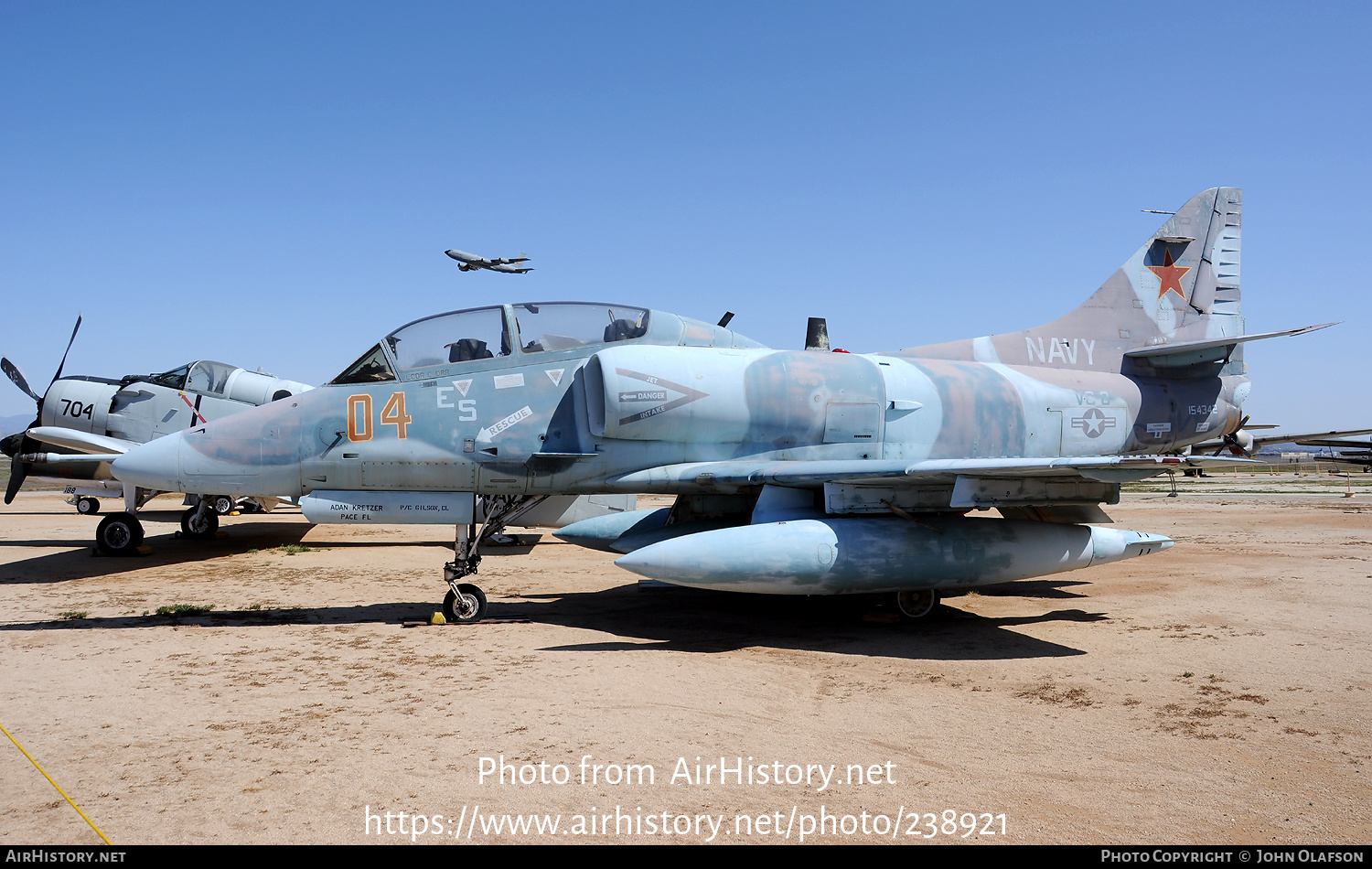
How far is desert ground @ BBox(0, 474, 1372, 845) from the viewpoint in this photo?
12.3ft

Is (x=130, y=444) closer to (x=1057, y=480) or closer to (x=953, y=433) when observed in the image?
(x=953, y=433)

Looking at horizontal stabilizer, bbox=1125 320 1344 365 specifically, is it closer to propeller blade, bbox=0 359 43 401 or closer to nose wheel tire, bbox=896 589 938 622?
nose wheel tire, bbox=896 589 938 622

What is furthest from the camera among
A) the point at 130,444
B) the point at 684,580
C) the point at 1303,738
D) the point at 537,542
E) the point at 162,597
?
the point at 537,542

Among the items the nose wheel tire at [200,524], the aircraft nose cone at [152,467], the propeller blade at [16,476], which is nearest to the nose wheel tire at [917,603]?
the aircraft nose cone at [152,467]

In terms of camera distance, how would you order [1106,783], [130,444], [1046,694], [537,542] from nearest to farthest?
[1106,783] < [1046,694] < [130,444] < [537,542]

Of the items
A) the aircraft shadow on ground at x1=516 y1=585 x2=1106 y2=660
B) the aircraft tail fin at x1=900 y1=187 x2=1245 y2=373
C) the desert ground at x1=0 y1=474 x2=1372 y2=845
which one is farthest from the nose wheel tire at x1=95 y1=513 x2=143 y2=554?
the aircraft tail fin at x1=900 y1=187 x2=1245 y2=373

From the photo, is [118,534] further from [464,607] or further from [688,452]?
[688,452]

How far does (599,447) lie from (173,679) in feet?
13.3

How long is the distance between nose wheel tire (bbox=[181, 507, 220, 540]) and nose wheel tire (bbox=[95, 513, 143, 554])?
2016 mm

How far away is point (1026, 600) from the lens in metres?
10.1

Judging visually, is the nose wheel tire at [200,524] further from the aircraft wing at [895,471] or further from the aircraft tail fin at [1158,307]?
the aircraft tail fin at [1158,307]

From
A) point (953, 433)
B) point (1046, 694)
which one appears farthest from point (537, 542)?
point (1046, 694)

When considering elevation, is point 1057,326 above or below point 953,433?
above

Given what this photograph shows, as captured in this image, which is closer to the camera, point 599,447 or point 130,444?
point 599,447
